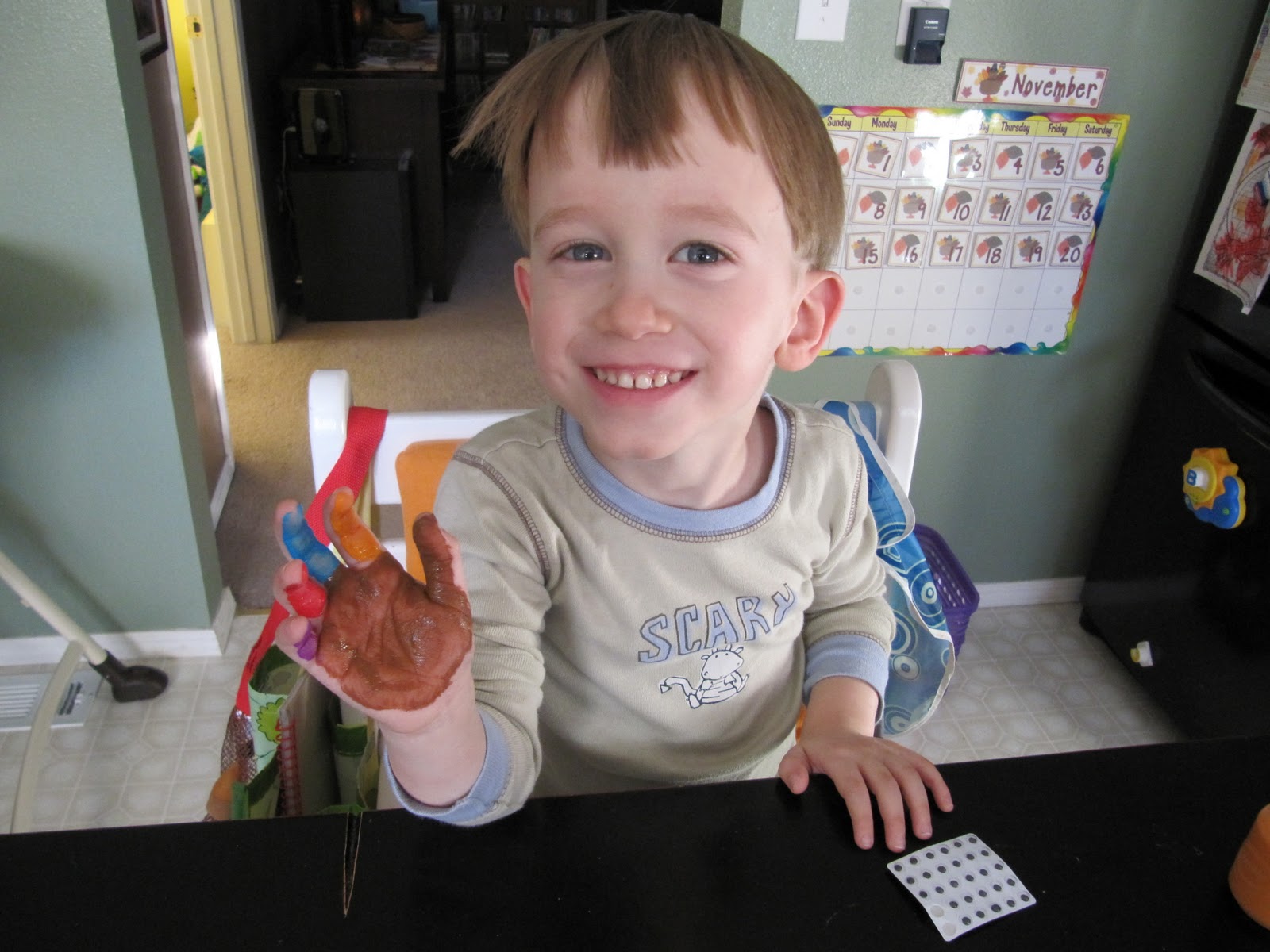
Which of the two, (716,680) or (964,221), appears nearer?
(716,680)

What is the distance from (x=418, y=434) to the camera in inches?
40.8

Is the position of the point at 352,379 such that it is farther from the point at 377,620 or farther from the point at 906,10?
the point at 377,620

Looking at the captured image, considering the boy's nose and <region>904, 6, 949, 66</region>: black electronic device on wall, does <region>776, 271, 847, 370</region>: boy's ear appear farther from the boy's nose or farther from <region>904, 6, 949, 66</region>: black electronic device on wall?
<region>904, 6, 949, 66</region>: black electronic device on wall

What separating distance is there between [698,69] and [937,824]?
0.52m

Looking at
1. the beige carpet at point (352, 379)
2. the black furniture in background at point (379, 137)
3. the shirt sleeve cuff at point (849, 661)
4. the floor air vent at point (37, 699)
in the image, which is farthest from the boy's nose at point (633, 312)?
the black furniture in background at point (379, 137)

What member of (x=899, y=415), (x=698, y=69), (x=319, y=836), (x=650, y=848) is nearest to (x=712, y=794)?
(x=650, y=848)

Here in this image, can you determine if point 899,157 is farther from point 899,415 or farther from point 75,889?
point 75,889

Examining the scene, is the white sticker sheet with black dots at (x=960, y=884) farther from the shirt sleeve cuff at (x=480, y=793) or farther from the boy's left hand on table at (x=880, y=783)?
the shirt sleeve cuff at (x=480, y=793)

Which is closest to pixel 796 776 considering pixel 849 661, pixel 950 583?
pixel 849 661

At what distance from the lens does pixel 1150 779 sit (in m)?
0.63

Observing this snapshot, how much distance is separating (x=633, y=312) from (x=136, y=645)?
5.86 feet

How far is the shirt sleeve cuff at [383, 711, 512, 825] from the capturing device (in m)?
0.61

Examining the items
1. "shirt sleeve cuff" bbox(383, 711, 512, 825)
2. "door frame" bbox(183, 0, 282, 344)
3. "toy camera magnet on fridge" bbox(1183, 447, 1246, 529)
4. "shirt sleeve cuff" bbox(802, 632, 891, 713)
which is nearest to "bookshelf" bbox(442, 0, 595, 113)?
"door frame" bbox(183, 0, 282, 344)

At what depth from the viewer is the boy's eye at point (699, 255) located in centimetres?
67
